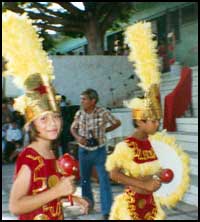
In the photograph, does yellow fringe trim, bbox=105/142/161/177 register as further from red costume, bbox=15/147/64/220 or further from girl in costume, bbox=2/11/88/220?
red costume, bbox=15/147/64/220

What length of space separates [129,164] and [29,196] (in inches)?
43.3

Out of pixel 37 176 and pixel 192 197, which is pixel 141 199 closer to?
pixel 37 176

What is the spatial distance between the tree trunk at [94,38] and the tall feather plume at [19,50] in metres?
12.5

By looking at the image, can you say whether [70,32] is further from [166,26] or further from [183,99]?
[183,99]

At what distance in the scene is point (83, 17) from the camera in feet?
51.0

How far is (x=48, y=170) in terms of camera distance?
269 centimetres

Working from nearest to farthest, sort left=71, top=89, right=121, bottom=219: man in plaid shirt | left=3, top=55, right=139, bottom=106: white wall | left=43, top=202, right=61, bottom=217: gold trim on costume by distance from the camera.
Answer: left=43, top=202, right=61, bottom=217: gold trim on costume, left=71, top=89, right=121, bottom=219: man in plaid shirt, left=3, top=55, right=139, bottom=106: white wall

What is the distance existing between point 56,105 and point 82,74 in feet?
38.9

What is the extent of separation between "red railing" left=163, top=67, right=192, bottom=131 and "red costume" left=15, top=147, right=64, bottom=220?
6865 millimetres

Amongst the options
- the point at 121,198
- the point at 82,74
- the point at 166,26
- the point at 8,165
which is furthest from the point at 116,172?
the point at 166,26

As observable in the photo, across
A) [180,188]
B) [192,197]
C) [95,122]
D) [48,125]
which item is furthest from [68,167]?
[192,197]

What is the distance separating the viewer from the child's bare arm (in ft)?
8.10

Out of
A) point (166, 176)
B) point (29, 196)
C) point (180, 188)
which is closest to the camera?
point (29, 196)

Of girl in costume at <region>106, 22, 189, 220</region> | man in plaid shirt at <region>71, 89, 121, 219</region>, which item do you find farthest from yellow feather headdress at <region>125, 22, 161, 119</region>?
man in plaid shirt at <region>71, 89, 121, 219</region>
